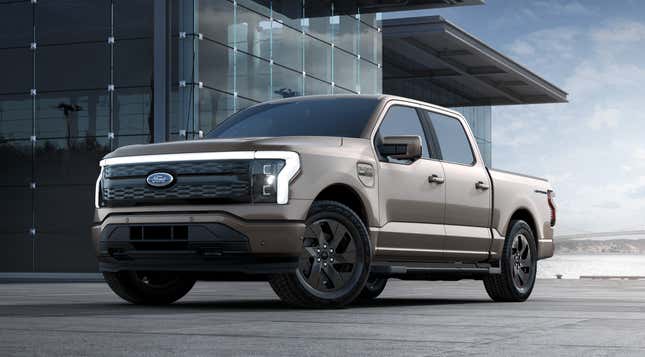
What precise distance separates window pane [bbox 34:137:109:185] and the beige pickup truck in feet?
55.4

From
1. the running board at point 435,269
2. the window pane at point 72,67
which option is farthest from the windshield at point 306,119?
the window pane at point 72,67

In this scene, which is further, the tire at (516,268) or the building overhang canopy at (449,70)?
the building overhang canopy at (449,70)

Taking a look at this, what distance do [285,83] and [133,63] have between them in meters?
4.36

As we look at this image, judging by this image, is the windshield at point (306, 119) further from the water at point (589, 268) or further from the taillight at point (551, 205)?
the water at point (589, 268)

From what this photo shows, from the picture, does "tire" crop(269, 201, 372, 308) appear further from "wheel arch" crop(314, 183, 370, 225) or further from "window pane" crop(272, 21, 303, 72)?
"window pane" crop(272, 21, 303, 72)

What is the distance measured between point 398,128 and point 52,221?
753 inches

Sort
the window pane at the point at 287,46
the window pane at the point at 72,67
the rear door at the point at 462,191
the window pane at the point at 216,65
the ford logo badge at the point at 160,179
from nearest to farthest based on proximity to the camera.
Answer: the ford logo badge at the point at 160,179, the rear door at the point at 462,191, the window pane at the point at 216,65, the window pane at the point at 72,67, the window pane at the point at 287,46

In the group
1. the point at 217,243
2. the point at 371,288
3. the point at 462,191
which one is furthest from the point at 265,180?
the point at 371,288

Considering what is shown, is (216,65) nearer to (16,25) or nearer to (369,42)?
(16,25)

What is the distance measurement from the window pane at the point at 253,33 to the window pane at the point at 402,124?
57.4 feet

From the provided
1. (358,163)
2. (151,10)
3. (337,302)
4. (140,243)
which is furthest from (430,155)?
(151,10)

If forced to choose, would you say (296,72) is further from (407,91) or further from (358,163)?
(358,163)

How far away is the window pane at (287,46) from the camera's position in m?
30.4

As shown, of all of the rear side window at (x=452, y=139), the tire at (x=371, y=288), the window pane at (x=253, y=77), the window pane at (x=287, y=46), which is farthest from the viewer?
the window pane at (x=287, y=46)
